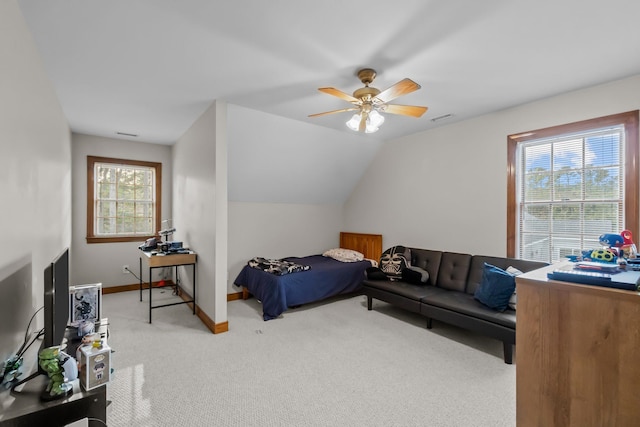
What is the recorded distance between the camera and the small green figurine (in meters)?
1.34

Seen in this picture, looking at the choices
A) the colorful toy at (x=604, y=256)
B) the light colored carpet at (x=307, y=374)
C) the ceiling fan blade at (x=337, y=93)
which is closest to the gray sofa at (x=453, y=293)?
the light colored carpet at (x=307, y=374)

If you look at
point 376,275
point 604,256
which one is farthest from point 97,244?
point 604,256

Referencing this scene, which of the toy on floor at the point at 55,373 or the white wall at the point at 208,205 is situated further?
the white wall at the point at 208,205

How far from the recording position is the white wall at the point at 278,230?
4.70 meters

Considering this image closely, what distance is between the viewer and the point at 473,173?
3.84 metres

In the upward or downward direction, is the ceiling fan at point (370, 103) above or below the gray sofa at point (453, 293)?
above

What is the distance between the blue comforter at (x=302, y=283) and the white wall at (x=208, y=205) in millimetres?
646

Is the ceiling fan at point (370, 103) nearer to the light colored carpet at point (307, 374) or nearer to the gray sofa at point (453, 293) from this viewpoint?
the gray sofa at point (453, 293)

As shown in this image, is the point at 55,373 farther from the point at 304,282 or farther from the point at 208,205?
the point at 304,282

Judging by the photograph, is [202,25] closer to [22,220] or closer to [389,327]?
[22,220]

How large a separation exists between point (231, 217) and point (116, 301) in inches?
82.3

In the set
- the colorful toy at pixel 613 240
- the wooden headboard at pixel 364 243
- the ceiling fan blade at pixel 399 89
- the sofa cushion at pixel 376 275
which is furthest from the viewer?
the wooden headboard at pixel 364 243

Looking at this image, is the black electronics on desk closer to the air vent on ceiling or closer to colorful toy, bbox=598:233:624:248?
colorful toy, bbox=598:233:624:248

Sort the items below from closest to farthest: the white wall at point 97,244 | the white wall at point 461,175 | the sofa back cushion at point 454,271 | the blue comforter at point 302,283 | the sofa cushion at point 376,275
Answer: the white wall at point 461,175 → the sofa back cushion at point 454,271 → the blue comforter at point 302,283 → the sofa cushion at point 376,275 → the white wall at point 97,244
